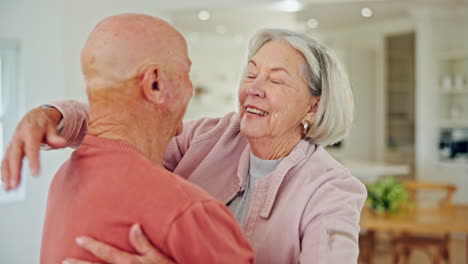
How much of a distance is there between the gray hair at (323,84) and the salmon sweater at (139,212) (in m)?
0.64

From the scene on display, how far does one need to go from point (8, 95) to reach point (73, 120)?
11.1 ft

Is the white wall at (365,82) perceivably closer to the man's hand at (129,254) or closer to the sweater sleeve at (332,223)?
the sweater sleeve at (332,223)

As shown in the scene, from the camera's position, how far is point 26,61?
14.6 feet

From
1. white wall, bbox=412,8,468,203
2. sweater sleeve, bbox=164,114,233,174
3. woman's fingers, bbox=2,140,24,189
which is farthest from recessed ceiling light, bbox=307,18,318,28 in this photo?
woman's fingers, bbox=2,140,24,189

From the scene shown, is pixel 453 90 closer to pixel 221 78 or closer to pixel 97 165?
pixel 221 78

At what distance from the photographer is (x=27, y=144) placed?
1.00 m

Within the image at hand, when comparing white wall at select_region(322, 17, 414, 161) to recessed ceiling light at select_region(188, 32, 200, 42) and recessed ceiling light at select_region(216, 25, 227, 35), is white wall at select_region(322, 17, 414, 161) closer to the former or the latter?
recessed ceiling light at select_region(216, 25, 227, 35)

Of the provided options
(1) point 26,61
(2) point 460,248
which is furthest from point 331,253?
(2) point 460,248

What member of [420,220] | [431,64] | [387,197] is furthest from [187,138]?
[431,64]

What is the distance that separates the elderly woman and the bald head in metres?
0.30

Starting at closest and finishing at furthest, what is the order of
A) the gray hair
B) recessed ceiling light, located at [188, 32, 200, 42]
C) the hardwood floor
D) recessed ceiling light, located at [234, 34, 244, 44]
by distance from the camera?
the gray hair → the hardwood floor → recessed ceiling light, located at [188, 32, 200, 42] → recessed ceiling light, located at [234, 34, 244, 44]

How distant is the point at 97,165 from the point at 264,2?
440cm

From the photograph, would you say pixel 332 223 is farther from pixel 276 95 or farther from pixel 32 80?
pixel 32 80

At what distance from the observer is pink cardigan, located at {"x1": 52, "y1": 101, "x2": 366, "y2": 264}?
125cm
